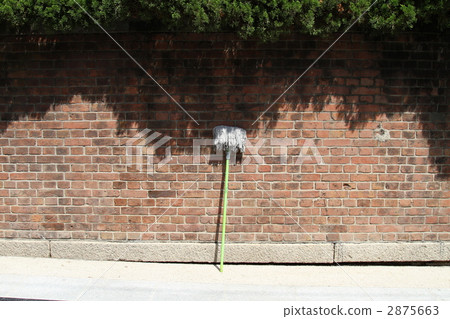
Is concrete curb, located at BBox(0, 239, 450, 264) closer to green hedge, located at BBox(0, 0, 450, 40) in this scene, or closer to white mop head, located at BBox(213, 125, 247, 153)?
white mop head, located at BBox(213, 125, 247, 153)

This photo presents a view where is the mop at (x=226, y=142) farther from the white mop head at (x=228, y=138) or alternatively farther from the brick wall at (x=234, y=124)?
the brick wall at (x=234, y=124)

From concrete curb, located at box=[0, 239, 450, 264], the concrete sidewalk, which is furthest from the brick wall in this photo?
the concrete sidewalk

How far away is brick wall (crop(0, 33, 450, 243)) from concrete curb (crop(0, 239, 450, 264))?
0.36ft

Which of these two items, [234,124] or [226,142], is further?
[234,124]

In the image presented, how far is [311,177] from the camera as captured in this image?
437cm

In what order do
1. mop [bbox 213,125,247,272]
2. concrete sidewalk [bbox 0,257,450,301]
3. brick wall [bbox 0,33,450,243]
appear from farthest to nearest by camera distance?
brick wall [bbox 0,33,450,243]
mop [bbox 213,125,247,272]
concrete sidewalk [bbox 0,257,450,301]

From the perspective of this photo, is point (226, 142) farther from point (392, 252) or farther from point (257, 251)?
point (392, 252)

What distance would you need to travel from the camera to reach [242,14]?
12.2 feet

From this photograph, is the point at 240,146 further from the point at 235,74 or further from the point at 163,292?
the point at 163,292

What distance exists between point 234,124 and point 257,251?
1538mm

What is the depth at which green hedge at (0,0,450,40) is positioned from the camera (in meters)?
3.69

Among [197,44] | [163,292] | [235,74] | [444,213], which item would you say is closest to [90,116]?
[197,44]

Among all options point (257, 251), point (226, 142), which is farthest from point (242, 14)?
point (257, 251)

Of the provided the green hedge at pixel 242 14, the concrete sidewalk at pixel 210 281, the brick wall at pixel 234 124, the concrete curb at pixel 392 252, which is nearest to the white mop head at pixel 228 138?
the brick wall at pixel 234 124
